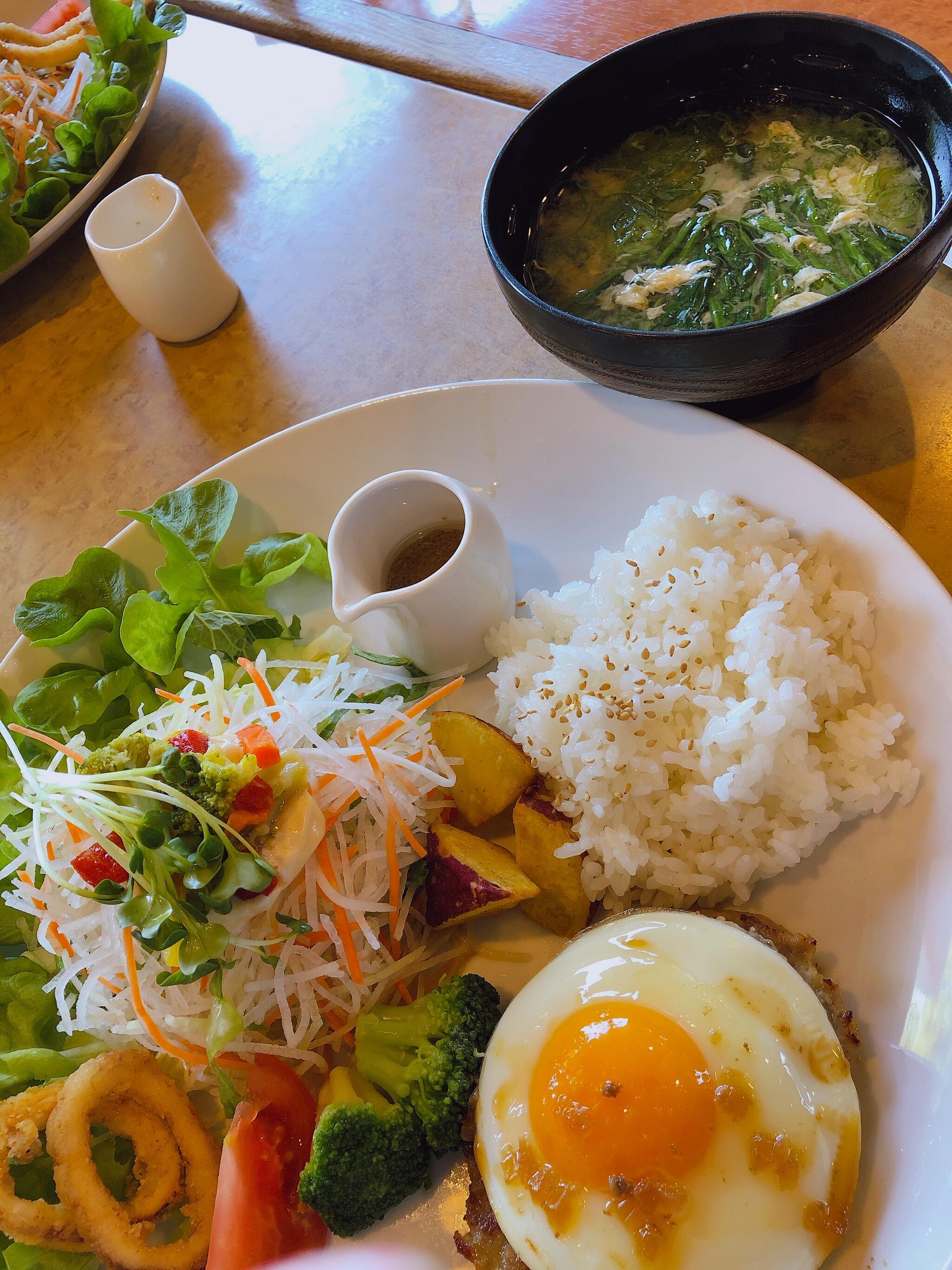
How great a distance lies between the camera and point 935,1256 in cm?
117

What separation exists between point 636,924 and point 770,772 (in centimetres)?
36

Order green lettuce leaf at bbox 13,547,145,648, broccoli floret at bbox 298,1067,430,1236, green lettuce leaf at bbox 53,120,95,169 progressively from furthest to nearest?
1. green lettuce leaf at bbox 53,120,95,169
2. green lettuce leaf at bbox 13,547,145,648
3. broccoli floret at bbox 298,1067,430,1236

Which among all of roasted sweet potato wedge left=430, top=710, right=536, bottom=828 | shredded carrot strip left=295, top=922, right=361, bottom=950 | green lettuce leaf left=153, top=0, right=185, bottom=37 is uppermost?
green lettuce leaf left=153, top=0, right=185, bottom=37

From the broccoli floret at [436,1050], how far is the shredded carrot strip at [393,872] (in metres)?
0.17

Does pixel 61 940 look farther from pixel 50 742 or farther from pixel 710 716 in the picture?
pixel 710 716

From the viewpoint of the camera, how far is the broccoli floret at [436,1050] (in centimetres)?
152

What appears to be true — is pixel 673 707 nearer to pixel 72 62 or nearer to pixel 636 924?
pixel 636 924

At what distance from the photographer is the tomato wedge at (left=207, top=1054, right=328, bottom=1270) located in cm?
146

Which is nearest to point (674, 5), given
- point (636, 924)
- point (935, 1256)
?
point (636, 924)

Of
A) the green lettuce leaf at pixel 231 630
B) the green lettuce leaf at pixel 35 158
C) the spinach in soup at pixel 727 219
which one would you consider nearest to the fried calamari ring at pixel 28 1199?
the green lettuce leaf at pixel 231 630

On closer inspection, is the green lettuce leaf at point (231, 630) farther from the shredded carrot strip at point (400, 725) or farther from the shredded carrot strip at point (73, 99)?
the shredded carrot strip at point (73, 99)

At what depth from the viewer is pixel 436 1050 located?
→ 155 centimetres

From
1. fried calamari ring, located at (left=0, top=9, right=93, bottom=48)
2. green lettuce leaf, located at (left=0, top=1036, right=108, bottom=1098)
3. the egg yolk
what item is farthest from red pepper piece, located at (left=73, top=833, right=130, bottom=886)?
fried calamari ring, located at (left=0, top=9, right=93, bottom=48)

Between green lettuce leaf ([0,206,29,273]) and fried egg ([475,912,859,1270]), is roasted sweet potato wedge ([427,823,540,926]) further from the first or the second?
green lettuce leaf ([0,206,29,273])
